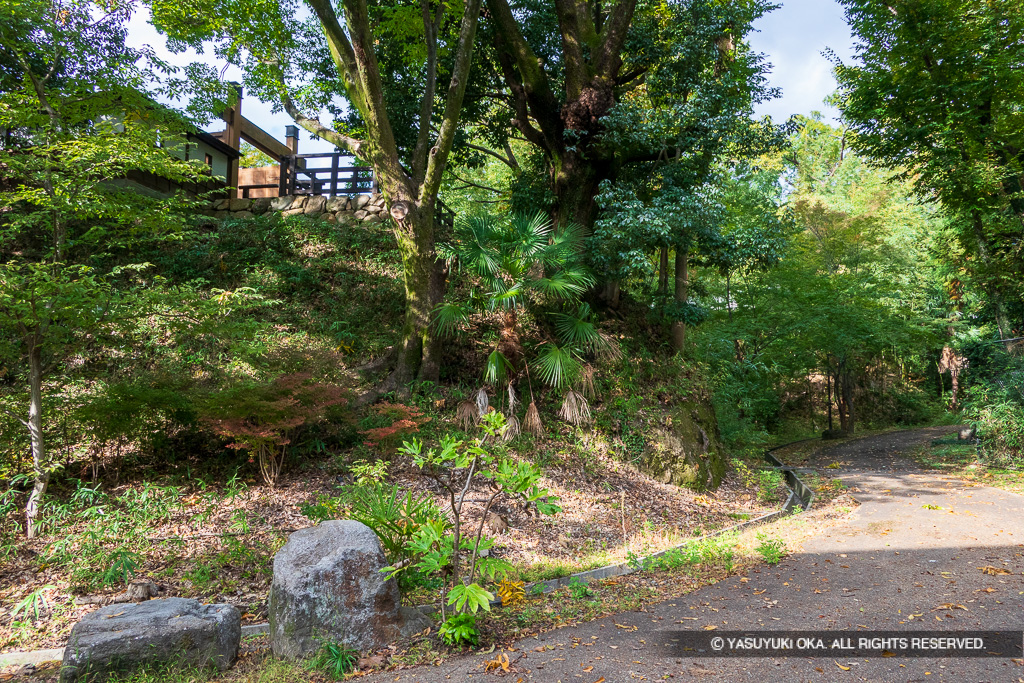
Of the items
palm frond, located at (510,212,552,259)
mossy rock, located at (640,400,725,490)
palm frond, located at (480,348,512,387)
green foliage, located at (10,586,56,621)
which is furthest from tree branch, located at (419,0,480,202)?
green foliage, located at (10,586,56,621)

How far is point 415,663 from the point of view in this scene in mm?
3486

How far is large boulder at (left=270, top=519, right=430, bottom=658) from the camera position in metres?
3.54

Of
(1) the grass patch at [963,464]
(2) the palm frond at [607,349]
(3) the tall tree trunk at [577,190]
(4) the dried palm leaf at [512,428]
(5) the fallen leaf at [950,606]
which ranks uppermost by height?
(3) the tall tree trunk at [577,190]

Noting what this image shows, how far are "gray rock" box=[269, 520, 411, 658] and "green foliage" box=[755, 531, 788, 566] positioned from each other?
143 inches

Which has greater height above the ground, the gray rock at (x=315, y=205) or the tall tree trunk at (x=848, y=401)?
the gray rock at (x=315, y=205)

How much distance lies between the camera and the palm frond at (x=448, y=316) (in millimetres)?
8000

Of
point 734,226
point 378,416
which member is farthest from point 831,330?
point 378,416

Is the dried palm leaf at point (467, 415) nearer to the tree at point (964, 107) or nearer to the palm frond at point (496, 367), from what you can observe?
the palm frond at point (496, 367)

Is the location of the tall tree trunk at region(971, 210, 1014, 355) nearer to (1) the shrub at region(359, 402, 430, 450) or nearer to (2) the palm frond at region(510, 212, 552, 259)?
(2) the palm frond at region(510, 212, 552, 259)

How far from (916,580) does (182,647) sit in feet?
18.3

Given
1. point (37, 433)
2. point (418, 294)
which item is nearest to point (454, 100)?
point (418, 294)

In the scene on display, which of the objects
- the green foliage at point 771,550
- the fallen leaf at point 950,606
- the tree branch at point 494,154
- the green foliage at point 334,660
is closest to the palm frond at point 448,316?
the green foliage at point 771,550

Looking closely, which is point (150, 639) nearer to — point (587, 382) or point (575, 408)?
point (575, 408)

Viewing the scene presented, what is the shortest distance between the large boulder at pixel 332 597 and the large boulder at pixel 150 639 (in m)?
0.31
